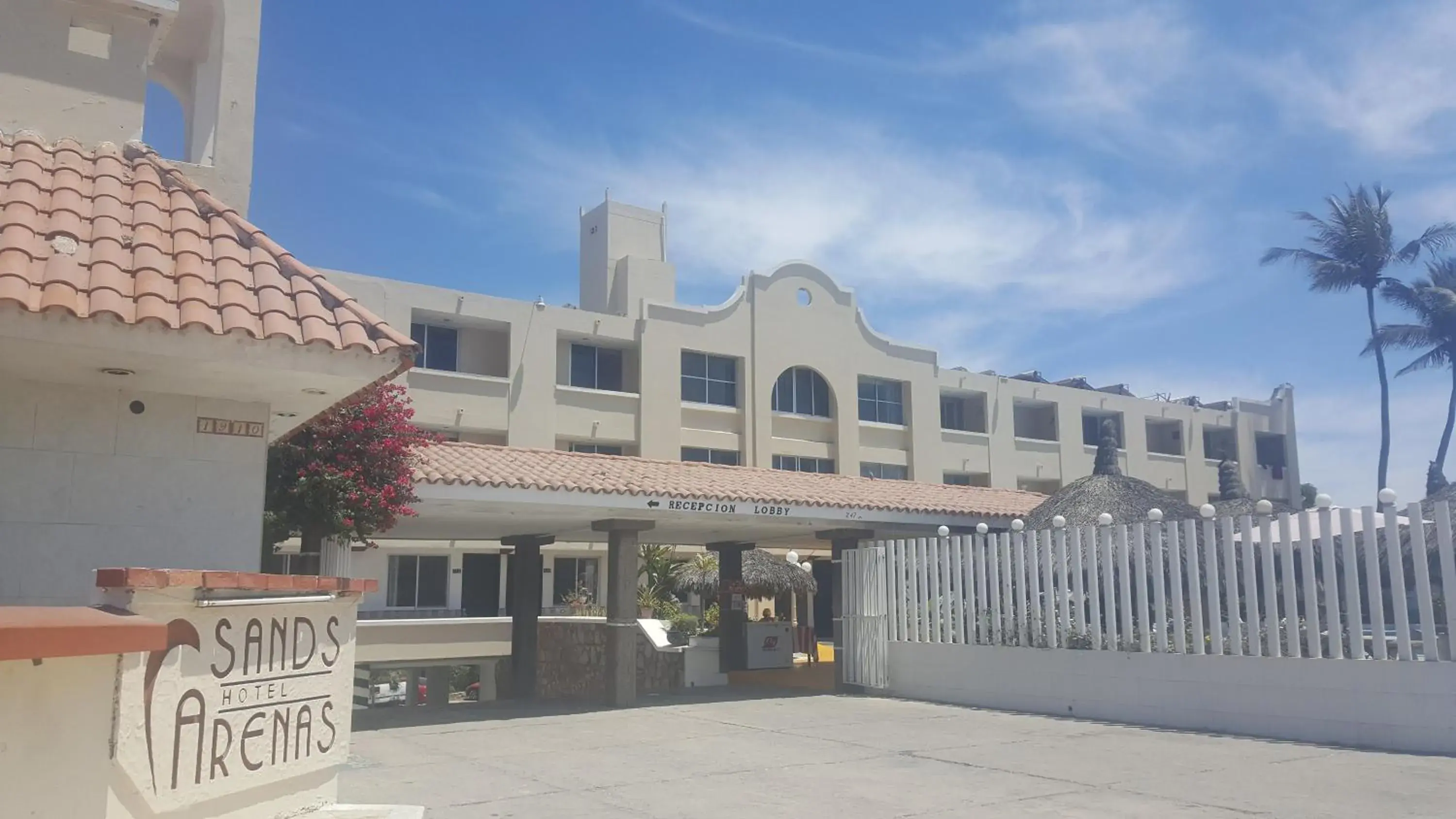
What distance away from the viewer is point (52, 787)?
3555 millimetres

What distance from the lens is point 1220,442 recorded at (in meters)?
49.7

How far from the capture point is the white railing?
11.4 meters

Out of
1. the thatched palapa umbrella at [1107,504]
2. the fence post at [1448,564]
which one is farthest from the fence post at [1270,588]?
the thatched palapa umbrella at [1107,504]

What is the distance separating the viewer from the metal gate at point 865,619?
18078mm

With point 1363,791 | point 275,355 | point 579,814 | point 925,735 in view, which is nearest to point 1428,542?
point 1363,791

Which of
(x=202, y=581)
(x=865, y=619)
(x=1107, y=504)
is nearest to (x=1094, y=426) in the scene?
(x=1107, y=504)

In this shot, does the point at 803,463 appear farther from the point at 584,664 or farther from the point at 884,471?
the point at 584,664

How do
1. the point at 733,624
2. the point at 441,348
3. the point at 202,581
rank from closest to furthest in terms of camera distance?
the point at 202,581
the point at 733,624
the point at 441,348

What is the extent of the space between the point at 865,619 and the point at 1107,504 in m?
4.31

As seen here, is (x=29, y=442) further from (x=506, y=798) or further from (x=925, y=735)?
(x=925, y=735)

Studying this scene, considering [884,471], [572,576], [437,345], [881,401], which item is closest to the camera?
[437,345]

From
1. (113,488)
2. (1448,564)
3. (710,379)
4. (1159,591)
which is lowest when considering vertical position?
(1159,591)

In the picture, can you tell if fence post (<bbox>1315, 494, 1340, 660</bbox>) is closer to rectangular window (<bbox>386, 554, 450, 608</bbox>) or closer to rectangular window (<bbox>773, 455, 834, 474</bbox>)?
rectangular window (<bbox>773, 455, 834, 474</bbox>)

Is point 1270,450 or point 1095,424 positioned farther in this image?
point 1270,450
